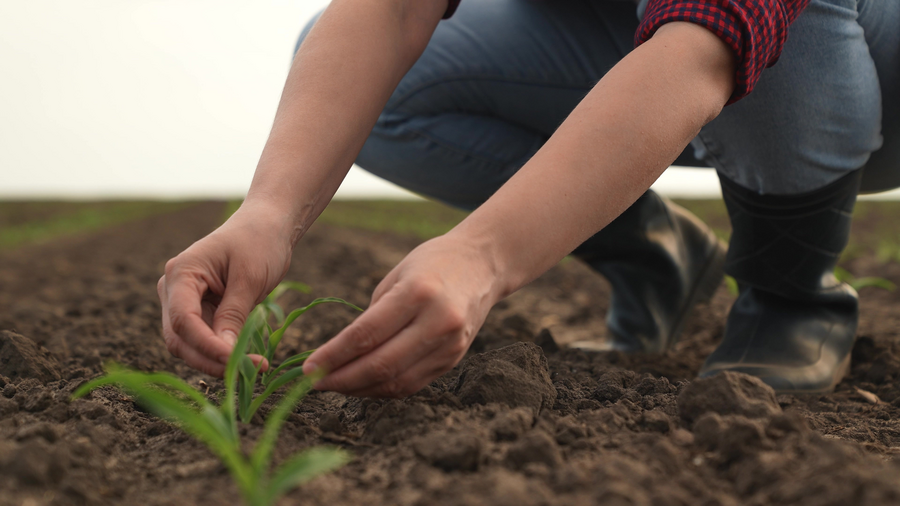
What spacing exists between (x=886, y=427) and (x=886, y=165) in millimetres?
909

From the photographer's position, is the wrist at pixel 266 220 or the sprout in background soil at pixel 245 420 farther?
the wrist at pixel 266 220

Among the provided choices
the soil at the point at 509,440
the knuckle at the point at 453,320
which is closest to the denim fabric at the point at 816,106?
the soil at the point at 509,440

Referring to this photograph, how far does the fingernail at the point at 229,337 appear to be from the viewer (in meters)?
0.94

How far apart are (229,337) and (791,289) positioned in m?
1.39

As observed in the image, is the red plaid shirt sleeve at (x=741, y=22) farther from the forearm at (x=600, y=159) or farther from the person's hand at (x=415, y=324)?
the person's hand at (x=415, y=324)

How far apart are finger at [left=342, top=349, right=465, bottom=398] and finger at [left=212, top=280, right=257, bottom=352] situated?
0.68 ft

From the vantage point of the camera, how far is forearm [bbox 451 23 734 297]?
89 centimetres

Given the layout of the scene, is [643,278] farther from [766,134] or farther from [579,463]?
[579,463]

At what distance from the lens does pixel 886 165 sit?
184cm

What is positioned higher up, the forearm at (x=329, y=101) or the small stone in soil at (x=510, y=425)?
the forearm at (x=329, y=101)

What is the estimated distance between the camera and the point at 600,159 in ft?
3.00

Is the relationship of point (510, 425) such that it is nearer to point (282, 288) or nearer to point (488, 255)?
point (488, 255)

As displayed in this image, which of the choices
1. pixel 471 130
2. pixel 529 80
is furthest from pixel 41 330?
pixel 529 80

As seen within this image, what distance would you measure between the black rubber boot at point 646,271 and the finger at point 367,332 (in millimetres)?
1258
